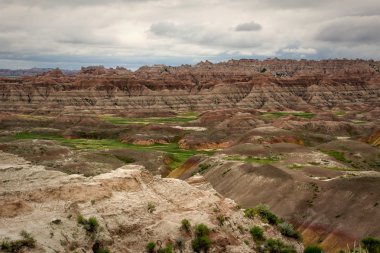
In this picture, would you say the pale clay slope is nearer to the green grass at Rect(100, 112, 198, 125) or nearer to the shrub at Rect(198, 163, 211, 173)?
the shrub at Rect(198, 163, 211, 173)

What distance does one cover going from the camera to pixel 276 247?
1017 inches

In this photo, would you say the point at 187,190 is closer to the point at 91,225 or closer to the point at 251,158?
the point at 91,225

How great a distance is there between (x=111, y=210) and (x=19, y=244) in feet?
18.4

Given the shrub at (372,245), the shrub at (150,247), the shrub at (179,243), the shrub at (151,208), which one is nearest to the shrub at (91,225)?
the shrub at (150,247)

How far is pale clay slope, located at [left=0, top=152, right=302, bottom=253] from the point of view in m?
22.0

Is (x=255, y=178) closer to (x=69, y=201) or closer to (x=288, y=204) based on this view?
(x=288, y=204)

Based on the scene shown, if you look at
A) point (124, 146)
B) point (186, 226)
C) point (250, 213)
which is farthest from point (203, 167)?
point (124, 146)

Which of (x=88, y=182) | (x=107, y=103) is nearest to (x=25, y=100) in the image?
(x=107, y=103)

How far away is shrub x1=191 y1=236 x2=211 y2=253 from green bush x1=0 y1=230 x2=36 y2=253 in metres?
7.70

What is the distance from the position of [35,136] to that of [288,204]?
84889mm

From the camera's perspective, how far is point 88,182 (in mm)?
25938

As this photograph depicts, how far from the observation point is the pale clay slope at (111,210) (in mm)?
22016

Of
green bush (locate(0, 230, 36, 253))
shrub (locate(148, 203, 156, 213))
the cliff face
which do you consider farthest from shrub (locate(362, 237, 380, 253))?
the cliff face

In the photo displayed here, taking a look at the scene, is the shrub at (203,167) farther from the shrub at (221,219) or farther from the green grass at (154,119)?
the green grass at (154,119)
